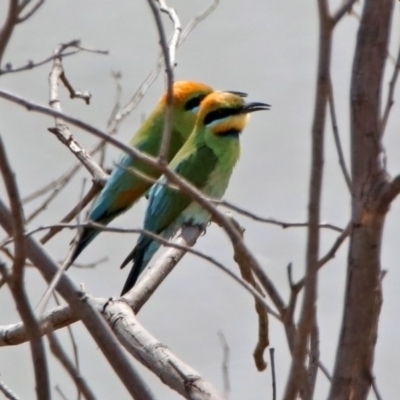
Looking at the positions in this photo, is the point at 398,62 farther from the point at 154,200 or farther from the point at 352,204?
the point at 154,200

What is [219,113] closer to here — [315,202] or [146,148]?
[146,148]

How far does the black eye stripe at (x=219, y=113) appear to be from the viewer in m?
2.48

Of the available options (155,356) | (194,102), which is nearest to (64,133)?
(194,102)

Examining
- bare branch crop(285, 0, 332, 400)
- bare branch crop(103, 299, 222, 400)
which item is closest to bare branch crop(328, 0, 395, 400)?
bare branch crop(285, 0, 332, 400)

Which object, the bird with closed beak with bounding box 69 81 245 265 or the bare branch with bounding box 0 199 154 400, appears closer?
the bare branch with bounding box 0 199 154 400

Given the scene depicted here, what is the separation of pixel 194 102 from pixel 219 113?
0.34 meters

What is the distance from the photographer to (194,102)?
2.82 m

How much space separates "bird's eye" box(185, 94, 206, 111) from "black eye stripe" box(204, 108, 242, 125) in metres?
0.30

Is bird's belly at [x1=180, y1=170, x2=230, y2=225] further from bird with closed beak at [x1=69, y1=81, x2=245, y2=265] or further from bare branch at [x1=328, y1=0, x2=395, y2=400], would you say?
bare branch at [x1=328, y1=0, x2=395, y2=400]

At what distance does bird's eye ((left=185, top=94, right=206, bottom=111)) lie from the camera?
9.24ft

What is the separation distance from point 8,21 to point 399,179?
0.33 m

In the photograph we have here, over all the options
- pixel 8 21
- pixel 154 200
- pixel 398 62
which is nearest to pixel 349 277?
pixel 398 62

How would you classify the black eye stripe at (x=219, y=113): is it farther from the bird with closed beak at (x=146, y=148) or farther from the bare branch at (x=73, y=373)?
the bare branch at (x=73, y=373)

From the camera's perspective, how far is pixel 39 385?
2.03 ft
